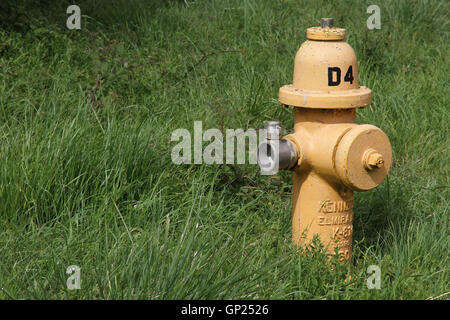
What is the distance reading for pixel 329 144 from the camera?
8.49 feet

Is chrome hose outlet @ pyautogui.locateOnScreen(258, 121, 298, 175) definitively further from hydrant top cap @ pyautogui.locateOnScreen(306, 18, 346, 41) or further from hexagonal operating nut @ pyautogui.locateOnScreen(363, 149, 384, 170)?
hydrant top cap @ pyautogui.locateOnScreen(306, 18, 346, 41)

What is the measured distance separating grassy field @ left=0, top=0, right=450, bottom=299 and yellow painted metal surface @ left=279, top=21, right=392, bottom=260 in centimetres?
14

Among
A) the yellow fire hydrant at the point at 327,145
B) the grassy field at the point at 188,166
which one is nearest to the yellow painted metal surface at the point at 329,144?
the yellow fire hydrant at the point at 327,145

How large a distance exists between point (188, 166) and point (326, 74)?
939 millimetres

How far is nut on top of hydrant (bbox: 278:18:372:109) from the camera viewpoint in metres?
2.57

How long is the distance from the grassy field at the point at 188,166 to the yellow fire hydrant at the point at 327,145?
0.15 meters

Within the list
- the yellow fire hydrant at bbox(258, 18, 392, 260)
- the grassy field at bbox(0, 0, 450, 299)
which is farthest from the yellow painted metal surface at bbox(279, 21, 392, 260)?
the grassy field at bbox(0, 0, 450, 299)

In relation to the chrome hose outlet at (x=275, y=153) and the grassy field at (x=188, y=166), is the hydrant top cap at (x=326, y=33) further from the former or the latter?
the grassy field at (x=188, y=166)

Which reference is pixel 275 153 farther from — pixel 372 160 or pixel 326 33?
pixel 326 33

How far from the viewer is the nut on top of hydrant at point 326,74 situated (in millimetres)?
2570

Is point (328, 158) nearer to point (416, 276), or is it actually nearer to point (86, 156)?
point (416, 276)

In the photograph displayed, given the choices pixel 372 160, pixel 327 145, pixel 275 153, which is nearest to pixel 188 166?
pixel 275 153

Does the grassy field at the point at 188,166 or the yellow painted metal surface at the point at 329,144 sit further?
the yellow painted metal surface at the point at 329,144

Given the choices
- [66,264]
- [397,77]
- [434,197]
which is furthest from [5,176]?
[397,77]
